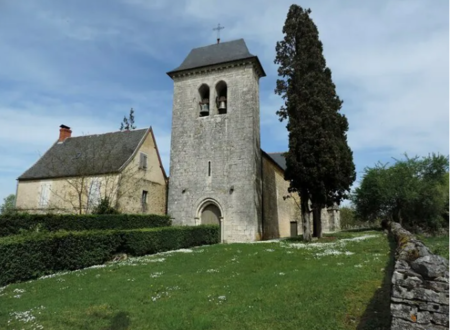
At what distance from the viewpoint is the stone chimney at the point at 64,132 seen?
28.7 meters

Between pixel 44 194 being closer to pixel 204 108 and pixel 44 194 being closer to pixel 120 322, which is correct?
pixel 204 108

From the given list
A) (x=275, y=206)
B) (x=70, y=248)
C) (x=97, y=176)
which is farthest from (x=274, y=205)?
(x=70, y=248)

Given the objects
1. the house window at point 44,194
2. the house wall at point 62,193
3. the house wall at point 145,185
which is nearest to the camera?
the house wall at point 62,193

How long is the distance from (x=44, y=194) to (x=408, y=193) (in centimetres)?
2761

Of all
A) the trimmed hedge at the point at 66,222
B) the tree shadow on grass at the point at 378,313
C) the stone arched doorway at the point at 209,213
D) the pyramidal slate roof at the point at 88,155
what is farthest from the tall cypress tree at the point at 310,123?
the pyramidal slate roof at the point at 88,155

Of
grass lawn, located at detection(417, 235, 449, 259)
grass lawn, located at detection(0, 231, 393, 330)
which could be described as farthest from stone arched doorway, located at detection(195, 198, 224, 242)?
grass lawn, located at detection(417, 235, 449, 259)

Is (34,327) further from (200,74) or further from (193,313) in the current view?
(200,74)

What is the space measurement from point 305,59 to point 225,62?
6.57 metres

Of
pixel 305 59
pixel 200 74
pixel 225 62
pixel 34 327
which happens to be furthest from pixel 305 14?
pixel 34 327

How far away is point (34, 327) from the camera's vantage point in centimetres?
570

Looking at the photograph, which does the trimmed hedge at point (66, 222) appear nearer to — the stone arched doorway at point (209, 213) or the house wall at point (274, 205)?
the stone arched doorway at point (209, 213)

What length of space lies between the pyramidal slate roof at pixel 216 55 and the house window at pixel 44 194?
1284cm

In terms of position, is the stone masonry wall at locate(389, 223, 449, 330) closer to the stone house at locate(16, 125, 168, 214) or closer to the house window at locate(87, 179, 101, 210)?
the stone house at locate(16, 125, 168, 214)

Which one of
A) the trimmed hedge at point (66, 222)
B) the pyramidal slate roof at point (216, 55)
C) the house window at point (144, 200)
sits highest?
the pyramidal slate roof at point (216, 55)
